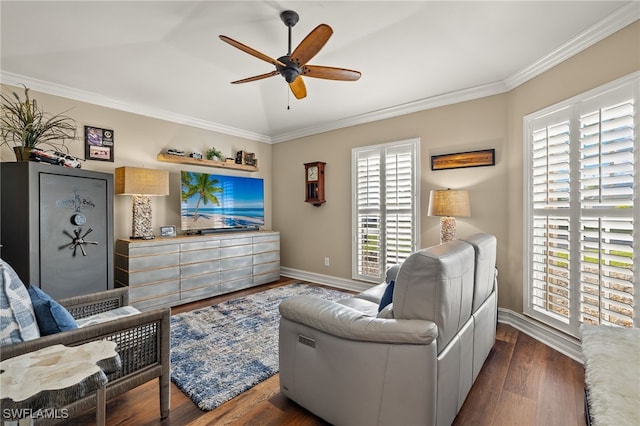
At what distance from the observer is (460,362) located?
1.63m

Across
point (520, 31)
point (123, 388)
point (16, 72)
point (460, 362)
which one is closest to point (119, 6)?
point (16, 72)

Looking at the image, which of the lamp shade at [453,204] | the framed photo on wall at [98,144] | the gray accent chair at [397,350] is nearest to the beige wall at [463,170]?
the lamp shade at [453,204]

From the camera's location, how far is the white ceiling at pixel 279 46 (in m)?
2.11

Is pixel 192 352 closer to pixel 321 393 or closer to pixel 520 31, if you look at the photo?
pixel 321 393

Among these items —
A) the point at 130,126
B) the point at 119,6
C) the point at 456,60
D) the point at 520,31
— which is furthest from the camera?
the point at 130,126

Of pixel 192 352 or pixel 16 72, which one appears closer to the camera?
pixel 192 352

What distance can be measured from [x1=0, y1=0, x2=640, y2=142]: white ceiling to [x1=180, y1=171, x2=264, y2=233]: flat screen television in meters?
1.10

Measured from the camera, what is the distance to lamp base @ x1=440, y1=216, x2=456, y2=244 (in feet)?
10.6

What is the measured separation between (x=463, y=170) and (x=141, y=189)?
385 centimetres

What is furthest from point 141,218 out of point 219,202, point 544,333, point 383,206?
point 544,333

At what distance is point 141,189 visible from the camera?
11.5 ft

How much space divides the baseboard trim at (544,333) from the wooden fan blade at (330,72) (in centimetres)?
278

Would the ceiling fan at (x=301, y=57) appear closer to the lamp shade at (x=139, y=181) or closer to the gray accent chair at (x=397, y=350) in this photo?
the gray accent chair at (x=397, y=350)

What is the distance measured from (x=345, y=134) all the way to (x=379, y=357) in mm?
3617
